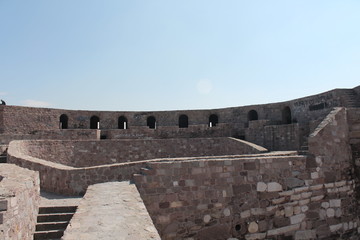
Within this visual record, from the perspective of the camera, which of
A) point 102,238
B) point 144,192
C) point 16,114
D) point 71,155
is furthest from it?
point 16,114

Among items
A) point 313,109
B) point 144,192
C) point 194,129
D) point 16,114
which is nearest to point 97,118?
point 16,114

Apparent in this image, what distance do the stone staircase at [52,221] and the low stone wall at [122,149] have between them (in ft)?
24.9

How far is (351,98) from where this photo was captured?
47.4ft

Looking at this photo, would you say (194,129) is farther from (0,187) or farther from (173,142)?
(0,187)

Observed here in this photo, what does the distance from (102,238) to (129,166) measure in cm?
486

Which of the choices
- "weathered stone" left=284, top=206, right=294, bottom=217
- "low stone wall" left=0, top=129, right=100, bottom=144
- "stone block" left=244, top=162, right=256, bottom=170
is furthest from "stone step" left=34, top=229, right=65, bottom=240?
"low stone wall" left=0, top=129, right=100, bottom=144

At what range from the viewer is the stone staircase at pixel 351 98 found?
14.1m

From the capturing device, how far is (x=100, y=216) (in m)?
3.90

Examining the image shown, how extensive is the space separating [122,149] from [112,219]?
11.7 m

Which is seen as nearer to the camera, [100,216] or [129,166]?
[100,216]

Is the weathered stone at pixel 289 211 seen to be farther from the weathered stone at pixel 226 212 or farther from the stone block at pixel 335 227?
the weathered stone at pixel 226 212

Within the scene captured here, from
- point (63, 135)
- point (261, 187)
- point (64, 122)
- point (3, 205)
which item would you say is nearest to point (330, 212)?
point (261, 187)

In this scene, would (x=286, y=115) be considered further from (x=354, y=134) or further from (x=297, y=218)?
(x=297, y=218)

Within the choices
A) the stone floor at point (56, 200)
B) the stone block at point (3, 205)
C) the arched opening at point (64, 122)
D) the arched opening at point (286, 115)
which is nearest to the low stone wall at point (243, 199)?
the stone floor at point (56, 200)
